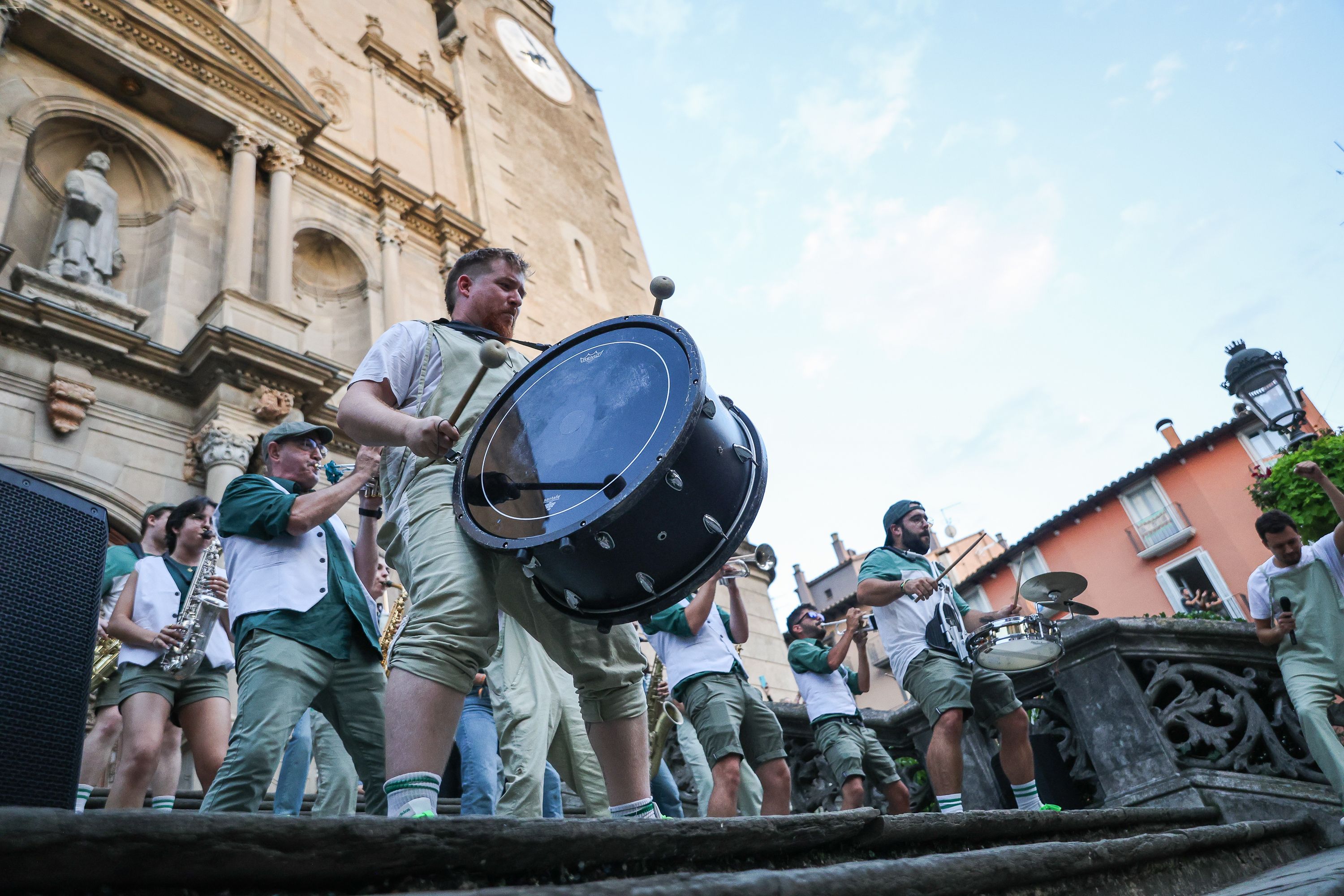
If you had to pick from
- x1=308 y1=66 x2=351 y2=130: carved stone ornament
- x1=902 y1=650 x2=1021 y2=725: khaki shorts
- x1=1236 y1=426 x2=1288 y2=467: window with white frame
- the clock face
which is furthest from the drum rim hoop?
x1=1236 y1=426 x2=1288 y2=467: window with white frame

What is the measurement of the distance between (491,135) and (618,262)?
4.05 m

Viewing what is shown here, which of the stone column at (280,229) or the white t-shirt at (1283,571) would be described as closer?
the white t-shirt at (1283,571)

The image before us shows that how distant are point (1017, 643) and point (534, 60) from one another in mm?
22750

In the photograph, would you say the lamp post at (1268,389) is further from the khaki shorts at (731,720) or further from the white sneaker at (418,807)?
the white sneaker at (418,807)

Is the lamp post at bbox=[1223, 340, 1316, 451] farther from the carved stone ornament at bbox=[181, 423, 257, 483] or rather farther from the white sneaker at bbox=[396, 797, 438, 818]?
the carved stone ornament at bbox=[181, 423, 257, 483]

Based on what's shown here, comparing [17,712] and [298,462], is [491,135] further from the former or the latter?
[17,712]

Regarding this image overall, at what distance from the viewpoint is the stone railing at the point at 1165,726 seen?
14.5ft

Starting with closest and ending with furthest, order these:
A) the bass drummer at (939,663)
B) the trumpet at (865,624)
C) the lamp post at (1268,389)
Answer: the bass drummer at (939,663)
the trumpet at (865,624)
the lamp post at (1268,389)

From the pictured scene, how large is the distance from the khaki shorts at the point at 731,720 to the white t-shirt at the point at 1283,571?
2.68 metres

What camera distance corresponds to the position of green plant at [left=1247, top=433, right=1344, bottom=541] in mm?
12258

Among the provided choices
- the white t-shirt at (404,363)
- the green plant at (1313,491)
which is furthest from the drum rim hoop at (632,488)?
the green plant at (1313,491)

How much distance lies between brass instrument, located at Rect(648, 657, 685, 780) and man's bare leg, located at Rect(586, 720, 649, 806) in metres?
2.90

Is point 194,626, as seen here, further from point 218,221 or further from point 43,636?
point 218,221

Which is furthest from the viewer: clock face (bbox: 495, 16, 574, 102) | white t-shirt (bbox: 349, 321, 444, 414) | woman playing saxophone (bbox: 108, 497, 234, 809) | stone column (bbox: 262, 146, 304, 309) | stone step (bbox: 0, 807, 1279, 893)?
clock face (bbox: 495, 16, 574, 102)
